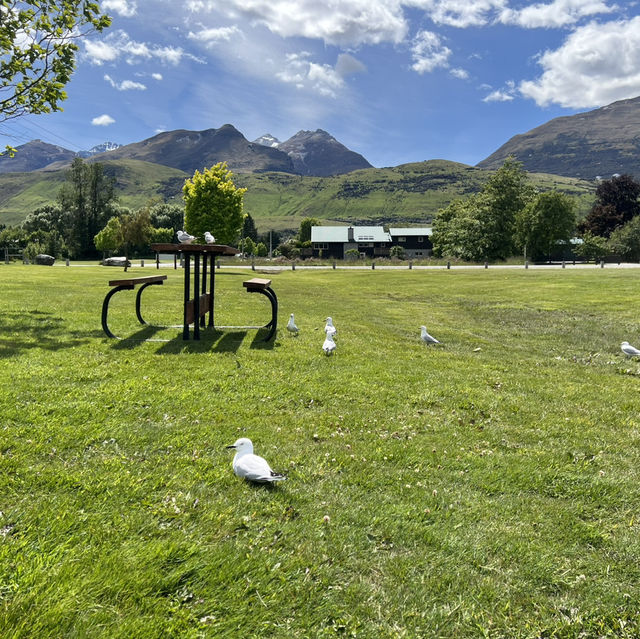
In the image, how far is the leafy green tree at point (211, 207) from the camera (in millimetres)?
37406

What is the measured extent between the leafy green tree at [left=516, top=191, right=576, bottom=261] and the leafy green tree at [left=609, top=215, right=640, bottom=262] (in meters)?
8.69

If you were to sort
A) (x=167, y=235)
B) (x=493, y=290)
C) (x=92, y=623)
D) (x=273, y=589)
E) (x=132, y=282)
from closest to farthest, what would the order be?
(x=92, y=623), (x=273, y=589), (x=132, y=282), (x=493, y=290), (x=167, y=235)

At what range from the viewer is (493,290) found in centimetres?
2427

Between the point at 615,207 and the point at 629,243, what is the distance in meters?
17.0

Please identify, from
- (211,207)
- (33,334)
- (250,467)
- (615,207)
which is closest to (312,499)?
(250,467)

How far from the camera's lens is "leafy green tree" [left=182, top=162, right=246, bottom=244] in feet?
123

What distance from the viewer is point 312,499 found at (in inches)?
137

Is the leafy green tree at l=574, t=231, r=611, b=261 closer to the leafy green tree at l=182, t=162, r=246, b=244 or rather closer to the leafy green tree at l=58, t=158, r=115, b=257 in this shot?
the leafy green tree at l=182, t=162, r=246, b=244

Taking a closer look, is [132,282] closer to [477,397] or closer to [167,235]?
[477,397]

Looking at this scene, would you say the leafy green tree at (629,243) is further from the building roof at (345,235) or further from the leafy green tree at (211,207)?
the leafy green tree at (211,207)

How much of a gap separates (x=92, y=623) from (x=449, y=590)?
2194 mm

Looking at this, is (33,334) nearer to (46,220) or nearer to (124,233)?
(124,233)

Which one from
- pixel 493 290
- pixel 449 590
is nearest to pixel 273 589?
pixel 449 590

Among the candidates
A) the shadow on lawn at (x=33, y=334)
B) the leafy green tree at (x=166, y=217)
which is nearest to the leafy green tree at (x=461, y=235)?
the leafy green tree at (x=166, y=217)
